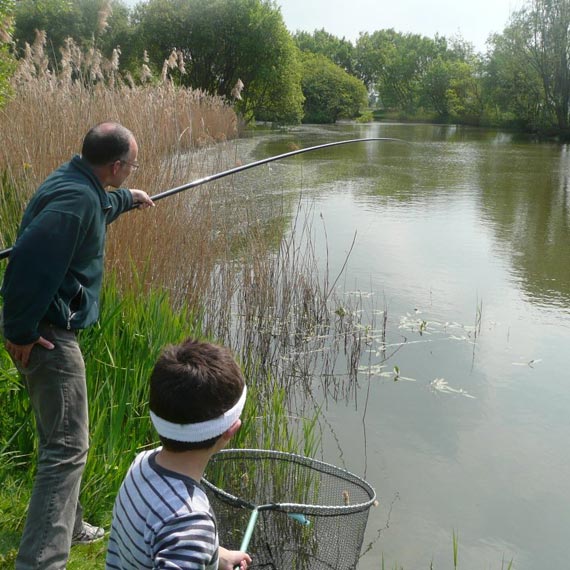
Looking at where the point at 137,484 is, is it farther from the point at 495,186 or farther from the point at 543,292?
the point at 495,186

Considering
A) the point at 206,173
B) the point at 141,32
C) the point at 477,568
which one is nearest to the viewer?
the point at 477,568

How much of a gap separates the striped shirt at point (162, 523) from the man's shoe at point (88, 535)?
1.00 meters

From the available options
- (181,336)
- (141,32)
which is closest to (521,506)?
(181,336)

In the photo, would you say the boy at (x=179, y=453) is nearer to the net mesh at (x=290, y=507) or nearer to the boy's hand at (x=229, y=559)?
the boy's hand at (x=229, y=559)

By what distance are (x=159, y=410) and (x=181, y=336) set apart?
2083mm

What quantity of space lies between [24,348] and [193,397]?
2.52 feet

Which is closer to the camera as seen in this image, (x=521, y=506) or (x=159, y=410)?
(x=159, y=410)

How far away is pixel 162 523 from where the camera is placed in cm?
137

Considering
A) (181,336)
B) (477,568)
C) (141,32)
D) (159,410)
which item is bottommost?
(477,568)

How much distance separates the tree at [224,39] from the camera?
3108 cm

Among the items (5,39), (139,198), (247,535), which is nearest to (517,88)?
(5,39)

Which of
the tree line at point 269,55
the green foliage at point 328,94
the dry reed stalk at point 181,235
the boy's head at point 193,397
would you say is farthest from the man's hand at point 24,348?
the green foliage at point 328,94

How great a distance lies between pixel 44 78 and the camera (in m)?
5.10

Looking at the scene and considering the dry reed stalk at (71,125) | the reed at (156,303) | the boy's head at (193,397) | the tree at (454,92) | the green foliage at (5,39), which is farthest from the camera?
the tree at (454,92)
